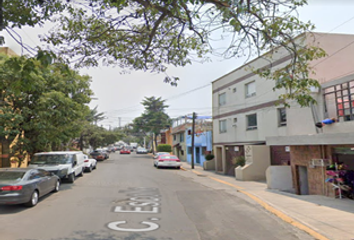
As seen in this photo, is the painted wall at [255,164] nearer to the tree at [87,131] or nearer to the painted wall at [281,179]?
the painted wall at [281,179]

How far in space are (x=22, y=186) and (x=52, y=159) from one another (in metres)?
7.07

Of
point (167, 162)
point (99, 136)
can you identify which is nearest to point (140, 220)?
point (167, 162)

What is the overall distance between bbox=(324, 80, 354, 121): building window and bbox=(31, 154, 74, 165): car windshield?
13325mm

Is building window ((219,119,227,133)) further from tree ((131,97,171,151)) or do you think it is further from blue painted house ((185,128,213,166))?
tree ((131,97,171,151))

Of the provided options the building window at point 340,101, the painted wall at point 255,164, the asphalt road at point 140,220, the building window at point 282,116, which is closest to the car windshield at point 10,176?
the asphalt road at point 140,220

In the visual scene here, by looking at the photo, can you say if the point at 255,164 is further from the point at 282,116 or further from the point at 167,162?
the point at 167,162

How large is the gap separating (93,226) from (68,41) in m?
4.75

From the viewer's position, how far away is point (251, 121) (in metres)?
21.4

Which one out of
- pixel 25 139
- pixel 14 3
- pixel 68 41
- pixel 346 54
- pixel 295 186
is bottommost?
pixel 295 186

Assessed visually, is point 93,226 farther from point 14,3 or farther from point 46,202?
point 14,3

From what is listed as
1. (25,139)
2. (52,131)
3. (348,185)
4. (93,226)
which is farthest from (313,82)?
(25,139)

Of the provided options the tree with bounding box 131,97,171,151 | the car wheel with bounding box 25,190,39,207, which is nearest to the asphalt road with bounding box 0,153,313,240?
the car wheel with bounding box 25,190,39,207

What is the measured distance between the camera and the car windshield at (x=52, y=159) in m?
14.9

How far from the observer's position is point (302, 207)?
912 centimetres
